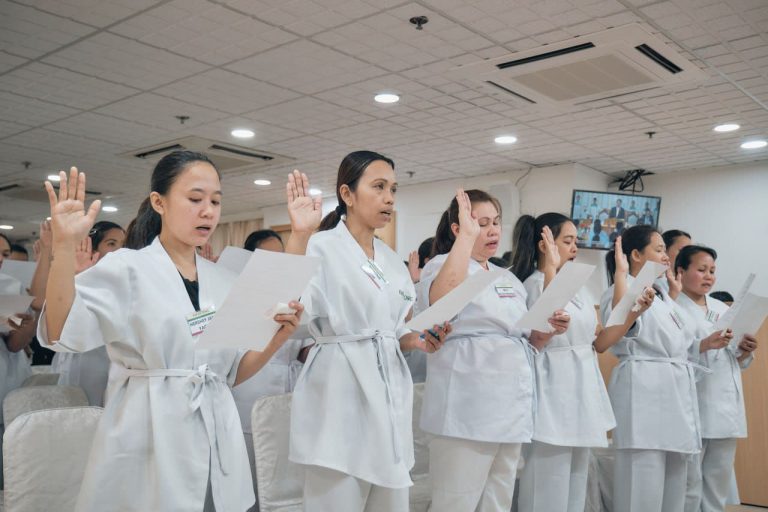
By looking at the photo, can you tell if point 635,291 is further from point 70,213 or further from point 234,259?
point 70,213

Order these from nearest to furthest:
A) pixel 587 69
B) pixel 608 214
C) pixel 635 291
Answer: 1. pixel 635 291
2. pixel 587 69
3. pixel 608 214

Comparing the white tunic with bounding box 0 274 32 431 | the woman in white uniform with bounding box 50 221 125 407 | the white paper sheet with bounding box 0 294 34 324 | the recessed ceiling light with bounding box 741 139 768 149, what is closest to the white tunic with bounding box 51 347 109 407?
the woman in white uniform with bounding box 50 221 125 407

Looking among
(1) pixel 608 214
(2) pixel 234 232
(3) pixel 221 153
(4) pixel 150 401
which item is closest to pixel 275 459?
(4) pixel 150 401

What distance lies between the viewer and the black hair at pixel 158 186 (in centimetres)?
179

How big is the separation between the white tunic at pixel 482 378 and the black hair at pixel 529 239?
1.59 feet

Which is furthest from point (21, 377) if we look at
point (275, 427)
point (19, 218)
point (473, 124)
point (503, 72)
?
point (19, 218)

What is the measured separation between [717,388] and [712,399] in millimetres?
78

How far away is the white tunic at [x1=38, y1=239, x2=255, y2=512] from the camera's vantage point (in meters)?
1.54

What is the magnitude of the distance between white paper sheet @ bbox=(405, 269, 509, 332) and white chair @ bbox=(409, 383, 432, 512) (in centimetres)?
74

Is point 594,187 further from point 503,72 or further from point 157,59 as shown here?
point 157,59

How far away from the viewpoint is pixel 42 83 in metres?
5.32

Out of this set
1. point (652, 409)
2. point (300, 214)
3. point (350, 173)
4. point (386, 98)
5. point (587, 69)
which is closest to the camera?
point (300, 214)

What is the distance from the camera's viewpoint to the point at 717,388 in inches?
144

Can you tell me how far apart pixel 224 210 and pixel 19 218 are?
367 centimetres
